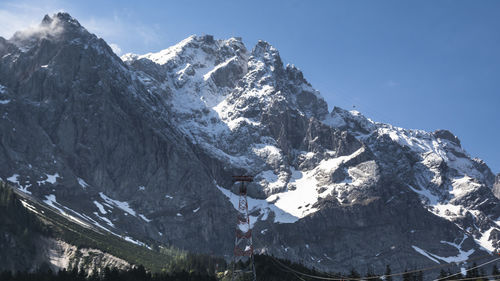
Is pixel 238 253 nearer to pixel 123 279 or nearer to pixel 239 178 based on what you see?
pixel 239 178

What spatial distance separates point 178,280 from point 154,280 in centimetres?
765

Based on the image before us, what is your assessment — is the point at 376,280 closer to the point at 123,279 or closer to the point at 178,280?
the point at 178,280

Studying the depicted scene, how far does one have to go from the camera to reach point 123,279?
199m

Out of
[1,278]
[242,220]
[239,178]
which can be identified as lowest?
[1,278]

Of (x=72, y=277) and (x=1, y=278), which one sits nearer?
(x=1, y=278)

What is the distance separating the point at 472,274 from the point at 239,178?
3193 inches

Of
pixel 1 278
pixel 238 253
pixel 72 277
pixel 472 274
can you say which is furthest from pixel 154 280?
pixel 472 274

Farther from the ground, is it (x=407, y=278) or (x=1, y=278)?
(x=407, y=278)

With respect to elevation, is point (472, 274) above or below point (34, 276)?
above

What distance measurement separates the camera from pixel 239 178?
488ft

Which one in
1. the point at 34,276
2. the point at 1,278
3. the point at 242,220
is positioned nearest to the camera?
the point at 242,220

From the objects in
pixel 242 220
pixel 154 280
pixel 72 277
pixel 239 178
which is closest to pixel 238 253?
pixel 242 220

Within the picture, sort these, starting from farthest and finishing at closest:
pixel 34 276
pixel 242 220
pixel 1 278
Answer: pixel 34 276 < pixel 1 278 < pixel 242 220

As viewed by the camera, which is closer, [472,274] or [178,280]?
[472,274]
